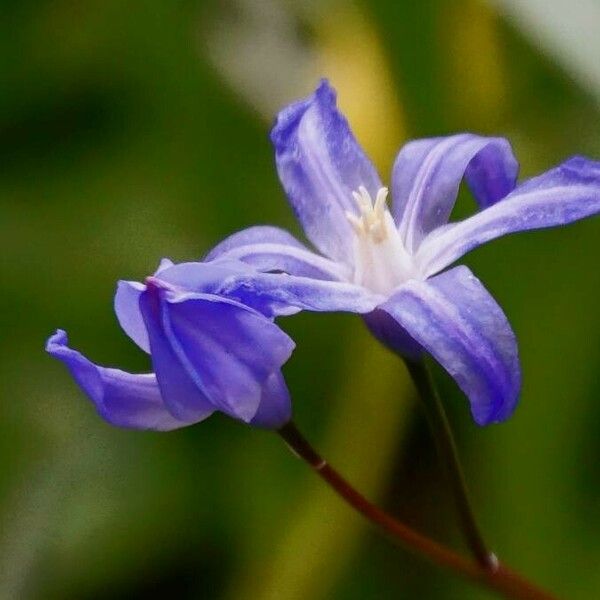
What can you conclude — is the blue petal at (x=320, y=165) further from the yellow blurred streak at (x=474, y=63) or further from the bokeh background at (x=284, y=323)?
the yellow blurred streak at (x=474, y=63)

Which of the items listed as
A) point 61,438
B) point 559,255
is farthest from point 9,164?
point 559,255

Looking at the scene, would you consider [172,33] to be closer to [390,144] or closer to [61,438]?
[390,144]

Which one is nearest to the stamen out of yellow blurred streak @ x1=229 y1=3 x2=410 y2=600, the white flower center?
the white flower center

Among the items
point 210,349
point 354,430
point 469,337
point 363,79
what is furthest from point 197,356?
point 363,79

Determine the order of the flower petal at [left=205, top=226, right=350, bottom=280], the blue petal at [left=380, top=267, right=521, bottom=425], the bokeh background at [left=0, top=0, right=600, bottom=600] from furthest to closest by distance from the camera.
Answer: the bokeh background at [left=0, top=0, right=600, bottom=600] → the flower petal at [left=205, top=226, right=350, bottom=280] → the blue petal at [left=380, top=267, right=521, bottom=425]

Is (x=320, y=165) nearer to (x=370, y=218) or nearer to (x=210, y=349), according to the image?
(x=370, y=218)

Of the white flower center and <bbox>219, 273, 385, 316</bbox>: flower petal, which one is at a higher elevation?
<bbox>219, 273, 385, 316</bbox>: flower petal

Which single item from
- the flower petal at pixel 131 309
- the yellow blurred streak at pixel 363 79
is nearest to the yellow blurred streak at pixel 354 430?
the yellow blurred streak at pixel 363 79

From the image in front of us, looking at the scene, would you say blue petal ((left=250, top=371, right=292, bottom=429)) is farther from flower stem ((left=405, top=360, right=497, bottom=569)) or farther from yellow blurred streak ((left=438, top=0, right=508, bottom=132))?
yellow blurred streak ((left=438, top=0, right=508, bottom=132))

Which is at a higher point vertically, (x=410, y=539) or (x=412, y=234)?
(x=412, y=234)
